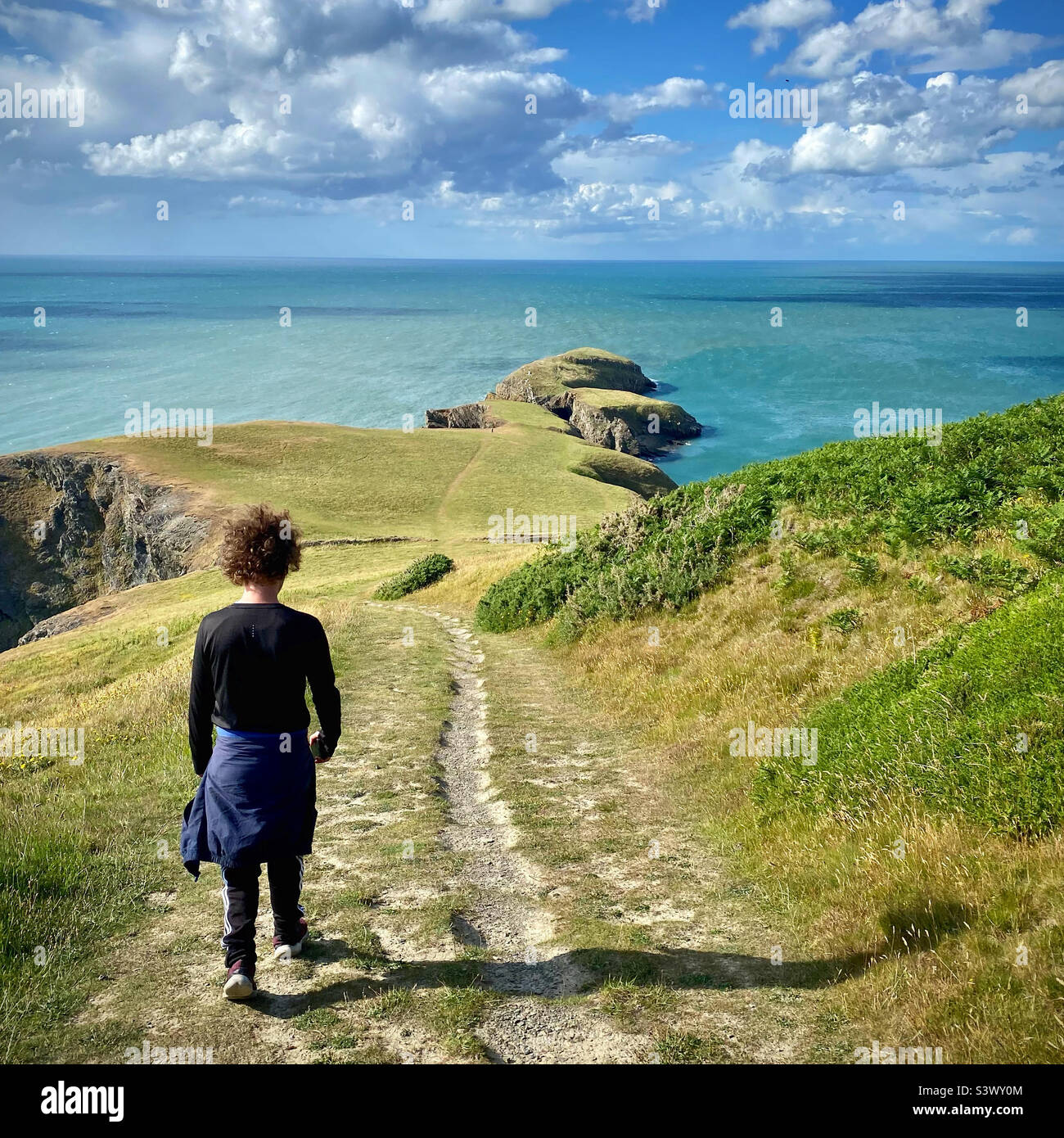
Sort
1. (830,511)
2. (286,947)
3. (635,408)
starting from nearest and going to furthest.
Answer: (286,947), (830,511), (635,408)

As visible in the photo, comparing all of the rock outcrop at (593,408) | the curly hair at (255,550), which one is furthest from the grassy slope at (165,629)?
the rock outcrop at (593,408)

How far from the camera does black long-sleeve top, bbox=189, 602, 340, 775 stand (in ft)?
18.6

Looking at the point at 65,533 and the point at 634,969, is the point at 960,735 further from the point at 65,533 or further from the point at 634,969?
the point at 65,533

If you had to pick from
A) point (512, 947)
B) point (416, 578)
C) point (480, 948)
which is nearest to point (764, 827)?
point (512, 947)

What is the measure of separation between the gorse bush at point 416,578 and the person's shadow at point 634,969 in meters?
31.7

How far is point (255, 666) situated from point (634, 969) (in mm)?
3443

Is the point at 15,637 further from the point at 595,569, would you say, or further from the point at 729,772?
the point at 729,772

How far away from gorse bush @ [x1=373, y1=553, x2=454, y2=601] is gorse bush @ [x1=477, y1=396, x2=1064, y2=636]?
1469 centimetres

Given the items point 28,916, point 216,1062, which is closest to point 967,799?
point 216,1062

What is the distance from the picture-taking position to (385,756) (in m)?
12.1

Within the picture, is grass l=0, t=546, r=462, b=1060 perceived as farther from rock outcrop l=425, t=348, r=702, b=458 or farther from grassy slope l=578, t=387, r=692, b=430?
grassy slope l=578, t=387, r=692, b=430

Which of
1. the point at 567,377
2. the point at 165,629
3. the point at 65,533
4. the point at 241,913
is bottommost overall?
the point at 165,629

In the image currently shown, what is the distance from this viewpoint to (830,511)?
15.9 metres

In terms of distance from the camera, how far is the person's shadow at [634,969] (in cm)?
579
